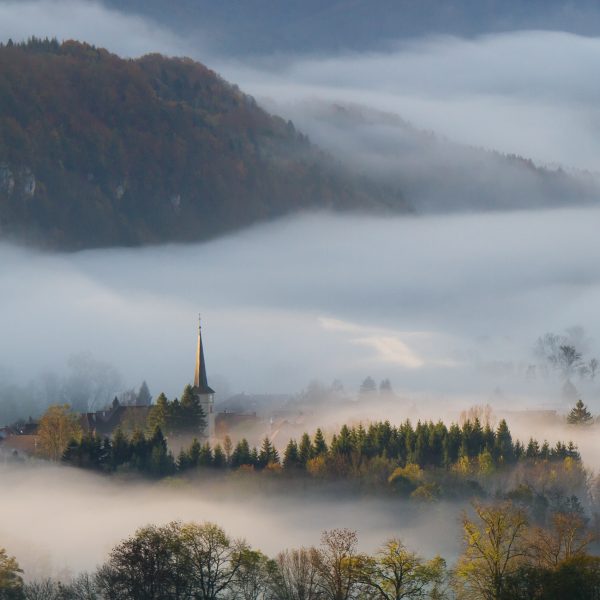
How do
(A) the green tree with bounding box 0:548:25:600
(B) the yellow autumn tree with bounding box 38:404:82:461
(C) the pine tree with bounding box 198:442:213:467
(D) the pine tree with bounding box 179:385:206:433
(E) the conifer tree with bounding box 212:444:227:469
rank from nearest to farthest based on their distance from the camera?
(A) the green tree with bounding box 0:548:25:600
(C) the pine tree with bounding box 198:442:213:467
(E) the conifer tree with bounding box 212:444:227:469
(B) the yellow autumn tree with bounding box 38:404:82:461
(D) the pine tree with bounding box 179:385:206:433

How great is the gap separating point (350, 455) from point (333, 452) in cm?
171

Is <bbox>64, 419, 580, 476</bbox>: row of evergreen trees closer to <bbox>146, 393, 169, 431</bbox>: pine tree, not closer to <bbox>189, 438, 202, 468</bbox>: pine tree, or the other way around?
<bbox>189, 438, 202, 468</bbox>: pine tree

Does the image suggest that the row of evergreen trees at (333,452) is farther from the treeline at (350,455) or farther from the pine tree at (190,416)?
the pine tree at (190,416)

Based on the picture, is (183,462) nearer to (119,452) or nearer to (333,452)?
(119,452)

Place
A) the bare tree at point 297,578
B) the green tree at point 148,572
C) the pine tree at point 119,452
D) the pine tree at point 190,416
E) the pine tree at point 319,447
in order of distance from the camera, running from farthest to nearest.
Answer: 1. the pine tree at point 190,416
2. the pine tree at point 319,447
3. the pine tree at point 119,452
4. the bare tree at point 297,578
5. the green tree at point 148,572

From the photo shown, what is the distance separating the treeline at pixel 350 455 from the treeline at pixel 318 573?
41321mm

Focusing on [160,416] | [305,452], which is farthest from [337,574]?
[160,416]

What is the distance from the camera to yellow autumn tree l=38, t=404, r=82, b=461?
181 metres

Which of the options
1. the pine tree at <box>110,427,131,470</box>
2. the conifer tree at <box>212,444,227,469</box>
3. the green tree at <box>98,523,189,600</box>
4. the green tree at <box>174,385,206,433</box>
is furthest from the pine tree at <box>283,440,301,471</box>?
the green tree at <box>98,523,189,600</box>

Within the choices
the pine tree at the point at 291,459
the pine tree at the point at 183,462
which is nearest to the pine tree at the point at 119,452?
the pine tree at the point at 183,462

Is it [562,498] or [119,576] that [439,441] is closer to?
[562,498]

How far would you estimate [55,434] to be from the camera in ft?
613

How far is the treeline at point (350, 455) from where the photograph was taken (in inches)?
6590

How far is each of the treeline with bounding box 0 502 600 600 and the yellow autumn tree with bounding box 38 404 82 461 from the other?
55.9 meters
